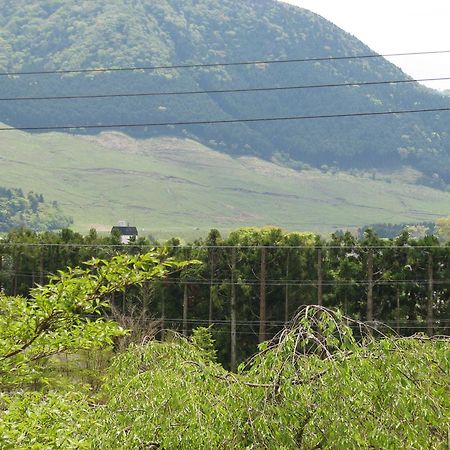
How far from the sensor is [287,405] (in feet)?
32.0

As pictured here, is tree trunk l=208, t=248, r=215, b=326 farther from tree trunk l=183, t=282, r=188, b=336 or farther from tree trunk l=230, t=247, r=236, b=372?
tree trunk l=183, t=282, r=188, b=336

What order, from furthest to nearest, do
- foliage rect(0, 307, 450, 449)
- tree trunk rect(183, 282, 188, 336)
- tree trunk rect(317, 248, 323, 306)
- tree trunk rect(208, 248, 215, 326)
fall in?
tree trunk rect(183, 282, 188, 336) < tree trunk rect(208, 248, 215, 326) < tree trunk rect(317, 248, 323, 306) < foliage rect(0, 307, 450, 449)

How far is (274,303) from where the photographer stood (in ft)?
182

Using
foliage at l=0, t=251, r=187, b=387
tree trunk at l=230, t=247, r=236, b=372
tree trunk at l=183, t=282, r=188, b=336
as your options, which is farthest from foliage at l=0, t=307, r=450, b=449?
tree trunk at l=183, t=282, r=188, b=336

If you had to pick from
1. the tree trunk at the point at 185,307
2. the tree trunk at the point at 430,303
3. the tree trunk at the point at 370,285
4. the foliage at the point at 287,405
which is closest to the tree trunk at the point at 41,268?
the tree trunk at the point at 185,307

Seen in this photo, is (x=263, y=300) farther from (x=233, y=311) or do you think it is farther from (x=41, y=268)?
(x=41, y=268)

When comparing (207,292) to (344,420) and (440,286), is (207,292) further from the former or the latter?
(344,420)

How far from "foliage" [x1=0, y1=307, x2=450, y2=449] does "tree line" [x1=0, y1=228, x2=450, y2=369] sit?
41523 mm

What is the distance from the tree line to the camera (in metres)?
52.9

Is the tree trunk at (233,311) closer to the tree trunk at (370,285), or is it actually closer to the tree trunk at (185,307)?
the tree trunk at (185,307)

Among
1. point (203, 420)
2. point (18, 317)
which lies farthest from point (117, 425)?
point (18, 317)

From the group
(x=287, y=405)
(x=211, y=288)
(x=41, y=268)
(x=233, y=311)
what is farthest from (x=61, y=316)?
(x=41, y=268)

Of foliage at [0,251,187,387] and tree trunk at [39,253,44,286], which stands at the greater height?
foliage at [0,251,187,387]

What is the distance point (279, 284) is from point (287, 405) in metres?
45.4
